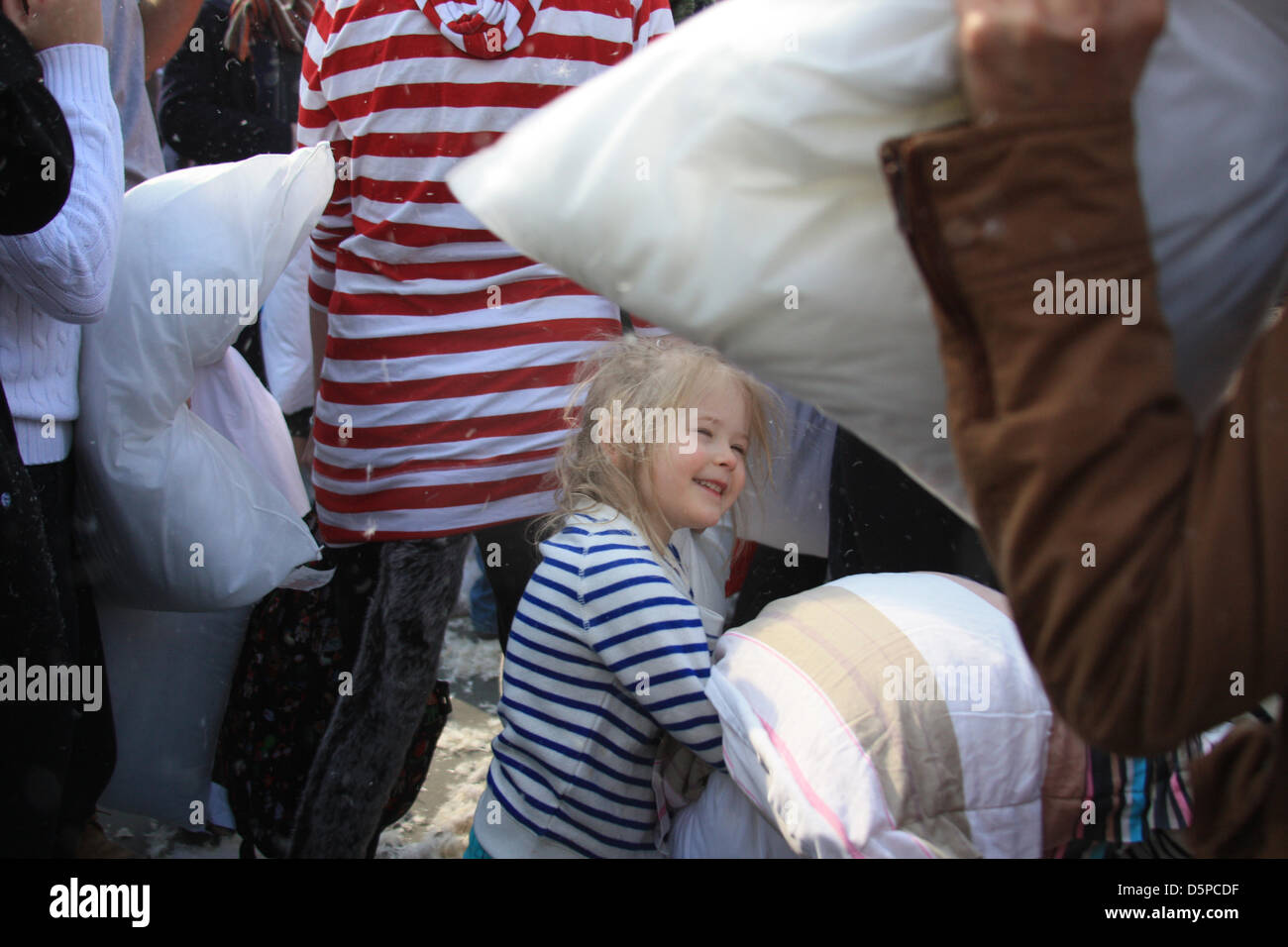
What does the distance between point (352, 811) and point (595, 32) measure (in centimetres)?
139

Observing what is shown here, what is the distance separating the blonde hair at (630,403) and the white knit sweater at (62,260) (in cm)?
72

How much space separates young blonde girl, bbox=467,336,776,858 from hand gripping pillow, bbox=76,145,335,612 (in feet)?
1.83

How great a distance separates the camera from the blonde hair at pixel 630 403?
1.70m

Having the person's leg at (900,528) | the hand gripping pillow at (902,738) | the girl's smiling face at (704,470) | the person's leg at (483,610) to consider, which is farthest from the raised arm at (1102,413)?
the person's leg at (483,610)

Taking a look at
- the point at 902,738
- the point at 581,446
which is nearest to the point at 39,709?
the point at 581,446

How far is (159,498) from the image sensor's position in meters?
1.75

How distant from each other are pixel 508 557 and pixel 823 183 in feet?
4.48

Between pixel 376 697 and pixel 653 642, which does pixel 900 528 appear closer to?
pixel 653 642

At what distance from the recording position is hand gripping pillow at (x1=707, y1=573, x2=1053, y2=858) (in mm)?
1166

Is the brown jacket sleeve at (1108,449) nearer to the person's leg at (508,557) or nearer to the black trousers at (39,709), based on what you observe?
the black trousers at (39,709)

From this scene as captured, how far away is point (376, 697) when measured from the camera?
6.28ft
